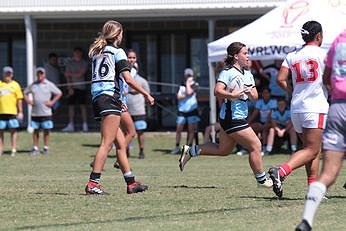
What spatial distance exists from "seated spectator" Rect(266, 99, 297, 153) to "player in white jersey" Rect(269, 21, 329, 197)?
409 inches

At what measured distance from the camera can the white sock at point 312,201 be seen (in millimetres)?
7660

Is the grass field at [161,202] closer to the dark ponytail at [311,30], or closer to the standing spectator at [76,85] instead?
the dark ponytail at [311,30]

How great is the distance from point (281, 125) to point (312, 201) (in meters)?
13.6

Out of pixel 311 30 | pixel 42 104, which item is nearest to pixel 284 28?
pixel 42 104

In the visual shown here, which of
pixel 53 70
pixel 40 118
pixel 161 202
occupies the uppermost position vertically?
pixel 53 70

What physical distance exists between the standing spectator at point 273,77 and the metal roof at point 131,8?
1.68 meters

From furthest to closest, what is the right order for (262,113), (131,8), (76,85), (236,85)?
(76,85) → (131,8) → (262,113) → (236,85)

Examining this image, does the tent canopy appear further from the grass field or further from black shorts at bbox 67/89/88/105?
black shorts at bbox 67/89/88/105

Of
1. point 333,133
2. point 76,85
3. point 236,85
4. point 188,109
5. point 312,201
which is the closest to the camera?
point 312,201

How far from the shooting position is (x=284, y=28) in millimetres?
20219

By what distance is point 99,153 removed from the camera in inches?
439

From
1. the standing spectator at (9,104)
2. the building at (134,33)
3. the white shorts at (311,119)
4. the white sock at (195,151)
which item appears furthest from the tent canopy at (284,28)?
the white shorts at (311,119)

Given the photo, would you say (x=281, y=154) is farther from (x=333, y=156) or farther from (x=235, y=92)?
(x=333, y=156)

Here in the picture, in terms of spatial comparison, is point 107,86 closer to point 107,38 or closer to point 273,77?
point 107,38
